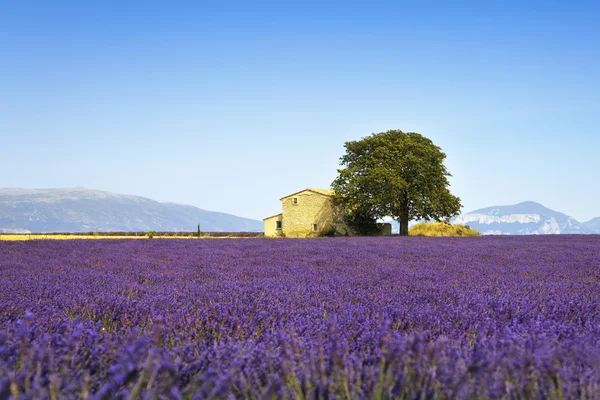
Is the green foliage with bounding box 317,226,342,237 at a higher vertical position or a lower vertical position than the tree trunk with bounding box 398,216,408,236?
lower

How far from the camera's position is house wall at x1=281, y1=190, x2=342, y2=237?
2830 centimetres

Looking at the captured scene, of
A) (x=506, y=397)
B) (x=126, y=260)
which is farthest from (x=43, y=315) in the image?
Result: (x=126, y=260)

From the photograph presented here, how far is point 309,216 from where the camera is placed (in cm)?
2859

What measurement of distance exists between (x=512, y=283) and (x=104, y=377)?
4.19 meters

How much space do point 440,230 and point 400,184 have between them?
3731 millimetres

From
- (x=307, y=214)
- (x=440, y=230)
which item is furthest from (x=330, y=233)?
Result: (x=440, y=230)

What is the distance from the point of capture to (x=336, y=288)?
4.35 meters

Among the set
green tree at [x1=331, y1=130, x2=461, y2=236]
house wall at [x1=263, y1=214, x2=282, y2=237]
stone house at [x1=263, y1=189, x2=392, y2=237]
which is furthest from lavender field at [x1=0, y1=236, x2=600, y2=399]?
house wall at [x1=263, y1=214, x2=282, y2=237]

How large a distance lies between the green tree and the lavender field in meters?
18.8

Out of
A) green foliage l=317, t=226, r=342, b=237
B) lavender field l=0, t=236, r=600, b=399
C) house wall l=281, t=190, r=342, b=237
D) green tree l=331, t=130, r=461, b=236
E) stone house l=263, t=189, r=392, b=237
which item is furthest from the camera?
house wall l=281, t=190, r=342, b=237

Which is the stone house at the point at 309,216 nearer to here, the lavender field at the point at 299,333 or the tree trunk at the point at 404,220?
the tree trunk at the point at 404,220

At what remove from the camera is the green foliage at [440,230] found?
26.0 meters

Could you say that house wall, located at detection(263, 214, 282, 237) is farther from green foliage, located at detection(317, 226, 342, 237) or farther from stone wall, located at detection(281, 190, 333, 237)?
green foliage, located at detection(317, 226, 342, 237)

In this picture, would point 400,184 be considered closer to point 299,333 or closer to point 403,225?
point 403,225
